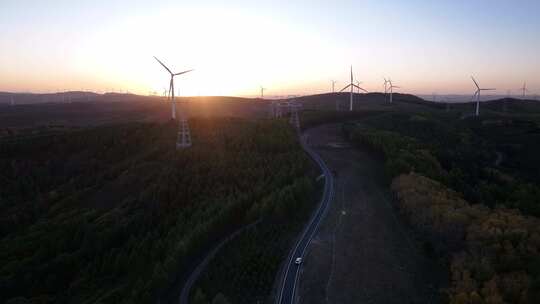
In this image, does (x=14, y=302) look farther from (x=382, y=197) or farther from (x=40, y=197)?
(x=382, y=197)

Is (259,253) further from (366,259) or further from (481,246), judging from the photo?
(481,246)

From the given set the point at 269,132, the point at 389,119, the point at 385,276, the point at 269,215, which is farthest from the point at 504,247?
the point at 389,119

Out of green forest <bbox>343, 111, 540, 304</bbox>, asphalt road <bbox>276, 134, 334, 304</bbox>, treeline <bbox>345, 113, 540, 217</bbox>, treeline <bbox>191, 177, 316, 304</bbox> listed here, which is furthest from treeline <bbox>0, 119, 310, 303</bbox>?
treeline <bbox>345, 113, 540, 217</bbox>

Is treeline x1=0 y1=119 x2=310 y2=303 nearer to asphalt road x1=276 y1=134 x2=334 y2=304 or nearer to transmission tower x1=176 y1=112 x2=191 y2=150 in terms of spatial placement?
transmission tower x1=176 y1=112 x2=191 y2=150

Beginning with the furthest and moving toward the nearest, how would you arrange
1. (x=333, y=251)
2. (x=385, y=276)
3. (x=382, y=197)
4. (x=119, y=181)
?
(x=119, y=181) → (x=382, y=197) → (x=333, y=251) → (x=385, y=276)

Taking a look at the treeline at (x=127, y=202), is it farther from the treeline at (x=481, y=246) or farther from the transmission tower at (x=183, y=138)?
the treeline at (x=481, y=246)

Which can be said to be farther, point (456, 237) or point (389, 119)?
point (389, 119)

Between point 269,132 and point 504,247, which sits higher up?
point 269,132

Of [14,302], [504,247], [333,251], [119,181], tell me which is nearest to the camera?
[504,247]

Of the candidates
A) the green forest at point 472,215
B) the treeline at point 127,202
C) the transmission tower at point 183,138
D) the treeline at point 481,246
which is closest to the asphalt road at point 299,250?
the treeline at point 127,202
